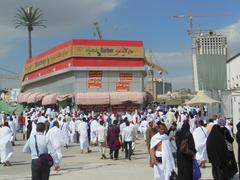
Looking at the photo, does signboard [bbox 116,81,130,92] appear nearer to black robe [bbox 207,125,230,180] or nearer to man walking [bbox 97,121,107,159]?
man walking [bbox 97,121,107,159]

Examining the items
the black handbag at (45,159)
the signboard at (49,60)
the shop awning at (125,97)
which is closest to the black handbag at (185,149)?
the black handbag at (45,159)

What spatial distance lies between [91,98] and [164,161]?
29294 millimetres

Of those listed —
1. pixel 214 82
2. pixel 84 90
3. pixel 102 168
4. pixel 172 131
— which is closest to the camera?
pixel 172 131

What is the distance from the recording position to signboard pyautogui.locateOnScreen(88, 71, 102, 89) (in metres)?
39.9

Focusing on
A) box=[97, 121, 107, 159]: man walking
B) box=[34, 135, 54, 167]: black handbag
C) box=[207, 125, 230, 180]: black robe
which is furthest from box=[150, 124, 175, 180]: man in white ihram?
box=[97, 121, 107, 159]: man walking

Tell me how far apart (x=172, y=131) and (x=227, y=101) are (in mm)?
18108

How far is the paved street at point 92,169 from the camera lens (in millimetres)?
13680

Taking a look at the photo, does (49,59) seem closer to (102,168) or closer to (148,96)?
(148,96)

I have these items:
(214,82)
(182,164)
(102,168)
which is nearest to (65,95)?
(214,82)

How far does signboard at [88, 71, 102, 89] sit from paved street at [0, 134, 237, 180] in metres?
18.9

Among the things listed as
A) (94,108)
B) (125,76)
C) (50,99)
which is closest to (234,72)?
(125,76)

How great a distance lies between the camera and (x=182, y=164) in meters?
10.4

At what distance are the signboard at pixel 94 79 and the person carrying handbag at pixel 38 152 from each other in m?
29.9

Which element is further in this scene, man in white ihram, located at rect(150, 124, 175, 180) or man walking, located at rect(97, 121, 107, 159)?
man walking, located at rect(97, 121, 107, 159)
